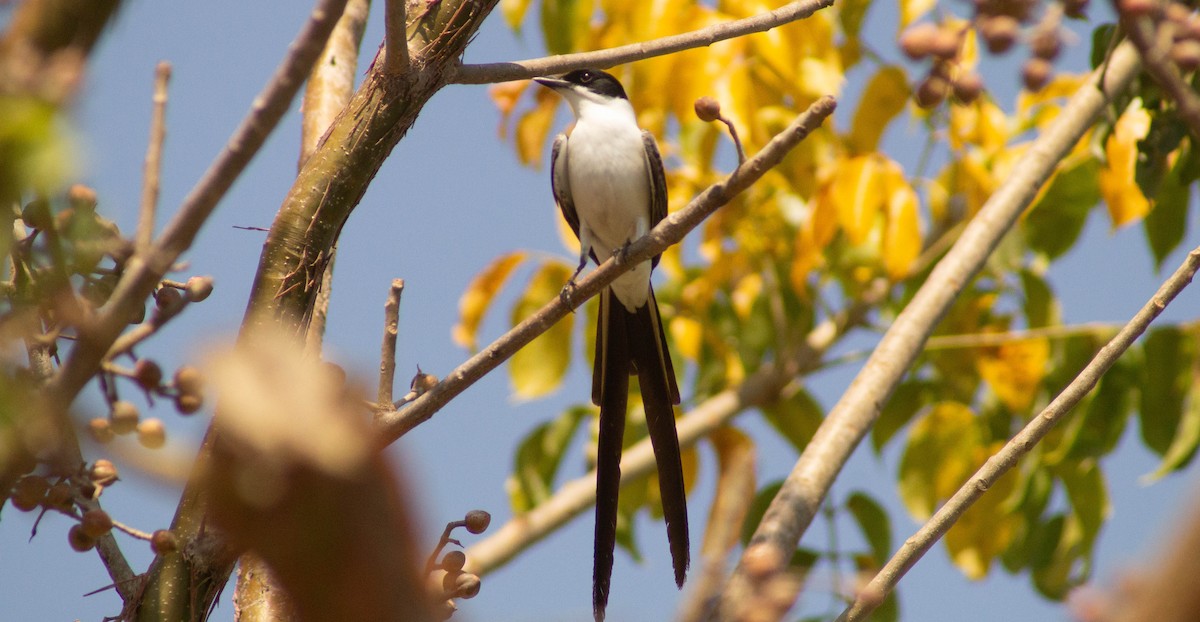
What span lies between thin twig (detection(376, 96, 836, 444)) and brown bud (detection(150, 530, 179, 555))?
12.4 inches

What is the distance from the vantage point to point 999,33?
6.21 ft

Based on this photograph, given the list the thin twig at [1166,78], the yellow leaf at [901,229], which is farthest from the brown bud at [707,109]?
the yellow leaf at [901,229]

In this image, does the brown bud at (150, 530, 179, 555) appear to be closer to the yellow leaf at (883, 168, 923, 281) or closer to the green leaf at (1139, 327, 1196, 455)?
the yellow leaf at (883, 168, 923, 281)

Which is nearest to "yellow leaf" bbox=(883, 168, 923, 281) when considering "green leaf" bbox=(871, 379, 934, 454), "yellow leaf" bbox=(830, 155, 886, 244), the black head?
"yellow leaf" bbox=(830, 155, 886, 244)

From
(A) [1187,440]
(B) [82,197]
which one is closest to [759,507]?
(A) [1187,440]

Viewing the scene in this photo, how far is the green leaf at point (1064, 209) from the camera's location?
3180 mm

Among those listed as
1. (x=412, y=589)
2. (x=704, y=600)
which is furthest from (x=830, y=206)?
(x=412, y=589)

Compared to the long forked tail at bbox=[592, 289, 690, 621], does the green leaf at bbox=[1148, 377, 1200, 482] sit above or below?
below

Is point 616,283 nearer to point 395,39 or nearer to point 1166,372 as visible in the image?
point 1166,372

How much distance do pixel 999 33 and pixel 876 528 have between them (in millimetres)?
1860

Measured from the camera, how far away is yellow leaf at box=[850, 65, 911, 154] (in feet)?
10.7

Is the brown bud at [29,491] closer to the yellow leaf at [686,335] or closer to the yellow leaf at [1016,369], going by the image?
the yellow leaf at [686,335]

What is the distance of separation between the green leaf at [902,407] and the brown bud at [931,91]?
151cm

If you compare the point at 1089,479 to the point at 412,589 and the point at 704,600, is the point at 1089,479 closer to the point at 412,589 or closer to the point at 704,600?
the point at 704,600
